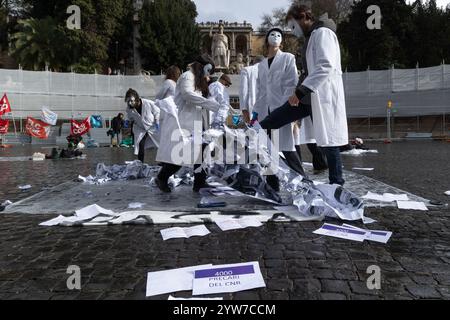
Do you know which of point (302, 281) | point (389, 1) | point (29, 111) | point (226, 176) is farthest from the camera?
point (389, 1)

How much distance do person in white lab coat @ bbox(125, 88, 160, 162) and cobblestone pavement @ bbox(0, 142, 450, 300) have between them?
14.1 ft

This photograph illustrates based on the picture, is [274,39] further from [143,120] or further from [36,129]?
[36,129]

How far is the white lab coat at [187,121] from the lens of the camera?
18.1 ft

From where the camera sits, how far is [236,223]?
4.16m

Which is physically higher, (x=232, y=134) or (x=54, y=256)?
(x=232, y=134)

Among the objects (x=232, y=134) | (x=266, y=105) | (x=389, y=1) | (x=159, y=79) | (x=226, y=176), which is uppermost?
(x=389, y=1)

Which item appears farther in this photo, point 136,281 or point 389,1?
point 389,1

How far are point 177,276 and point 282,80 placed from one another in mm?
3761

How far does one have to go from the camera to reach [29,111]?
28.1m

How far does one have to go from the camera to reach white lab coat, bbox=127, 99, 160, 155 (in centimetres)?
868

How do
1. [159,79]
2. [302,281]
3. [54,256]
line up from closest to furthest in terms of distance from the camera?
[302,281], [54,256], [159,79]

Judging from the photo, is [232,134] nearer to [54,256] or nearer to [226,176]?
[226,176]

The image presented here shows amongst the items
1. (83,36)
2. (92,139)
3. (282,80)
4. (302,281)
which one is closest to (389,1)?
(83,36)

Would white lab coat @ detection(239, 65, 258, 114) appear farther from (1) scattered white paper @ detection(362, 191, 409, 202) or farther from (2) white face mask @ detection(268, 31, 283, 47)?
(1) scattered white paper @ detection(362, 191, 409, 202)
